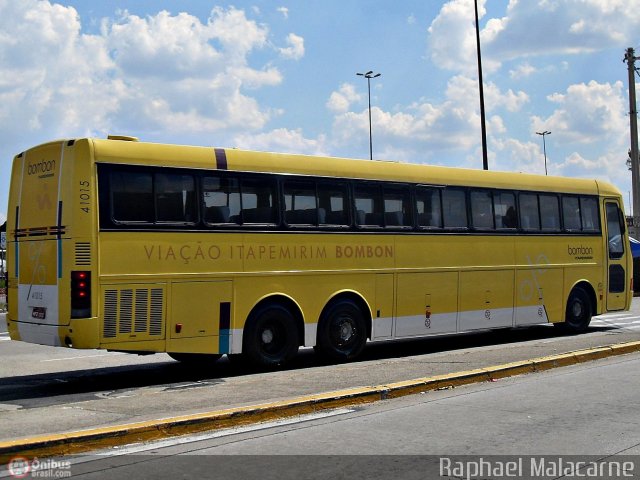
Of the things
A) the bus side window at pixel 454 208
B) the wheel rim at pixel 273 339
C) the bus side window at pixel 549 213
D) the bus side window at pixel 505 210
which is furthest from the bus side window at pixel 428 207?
the wheel rim at pixel 273 339

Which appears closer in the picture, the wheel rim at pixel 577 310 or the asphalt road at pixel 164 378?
the asphalt road at pixel 164 378

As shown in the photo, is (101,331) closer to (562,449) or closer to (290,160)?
(290,160)

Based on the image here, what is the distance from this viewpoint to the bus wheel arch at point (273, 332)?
12555mm

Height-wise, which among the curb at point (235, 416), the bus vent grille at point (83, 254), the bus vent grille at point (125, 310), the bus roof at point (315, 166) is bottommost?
the curb at point (235, 416)

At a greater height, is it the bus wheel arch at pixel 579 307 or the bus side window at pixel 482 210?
the bus side window at pixel 482 210

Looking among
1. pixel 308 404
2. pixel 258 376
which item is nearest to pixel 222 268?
pixel 258 376

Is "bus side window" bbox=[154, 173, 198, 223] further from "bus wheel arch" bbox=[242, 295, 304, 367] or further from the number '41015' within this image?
"bus wheel arch" bbox=[242, 295, 304, 367]

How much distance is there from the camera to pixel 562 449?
7.35 meters

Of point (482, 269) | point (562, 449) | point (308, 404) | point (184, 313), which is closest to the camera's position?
point (562, 449)

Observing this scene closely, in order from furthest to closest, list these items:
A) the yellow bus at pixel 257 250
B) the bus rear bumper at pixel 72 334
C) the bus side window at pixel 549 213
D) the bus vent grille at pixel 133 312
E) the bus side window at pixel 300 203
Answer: the bus side window at pixel 549 213 < the bus side window at pixel 300 203 < the yellow bus at pixel 257 250 < the bus vent grille at pixel 133 312 < the bus rear bumper at pixel 72 334

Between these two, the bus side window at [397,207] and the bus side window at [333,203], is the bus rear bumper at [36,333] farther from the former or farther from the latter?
the bus side window at [397,207]

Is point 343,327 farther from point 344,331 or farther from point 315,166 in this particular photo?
point 315,166

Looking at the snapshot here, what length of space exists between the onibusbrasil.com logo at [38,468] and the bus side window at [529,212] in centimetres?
1275

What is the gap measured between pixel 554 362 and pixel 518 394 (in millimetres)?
2755
